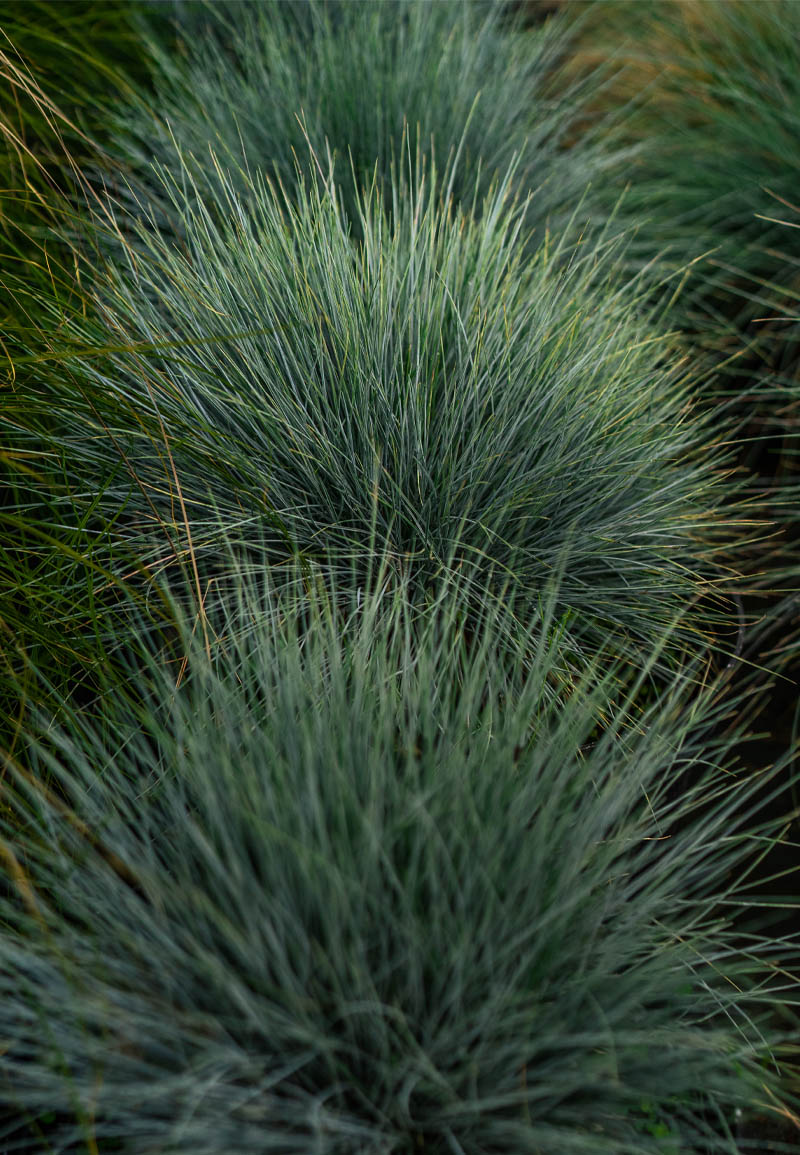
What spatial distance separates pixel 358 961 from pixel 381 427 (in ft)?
2.36

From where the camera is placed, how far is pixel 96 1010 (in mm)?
787

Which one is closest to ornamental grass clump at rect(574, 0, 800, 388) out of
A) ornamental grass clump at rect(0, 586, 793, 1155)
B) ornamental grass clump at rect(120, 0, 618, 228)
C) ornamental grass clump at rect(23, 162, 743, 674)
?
ornamental grass clump at rect(120, 0, 618, 228)

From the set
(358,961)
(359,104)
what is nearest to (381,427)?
(358,961)

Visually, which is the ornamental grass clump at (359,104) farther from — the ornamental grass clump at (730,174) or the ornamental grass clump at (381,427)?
the ornamental grass clump at (381,427)

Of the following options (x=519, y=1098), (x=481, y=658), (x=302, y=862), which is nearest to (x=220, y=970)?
(x=302, y=862)

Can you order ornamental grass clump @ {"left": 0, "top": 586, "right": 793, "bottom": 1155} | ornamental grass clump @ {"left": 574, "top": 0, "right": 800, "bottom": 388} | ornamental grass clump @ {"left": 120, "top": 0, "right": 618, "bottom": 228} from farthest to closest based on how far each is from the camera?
ornamental grass clump @ {"left": 574, "top": 0, "right": 800, "bottom": 388} → ornamental grass clump @ {"left": 120, "top": 0, "right": 618, "bottom": 228} → ornamental grass clump @ {"left": 0, "top": 586, "right": 793, "bottom": 1155}

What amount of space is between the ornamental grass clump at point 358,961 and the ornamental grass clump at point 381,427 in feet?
1.15

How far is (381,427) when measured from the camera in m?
1.31

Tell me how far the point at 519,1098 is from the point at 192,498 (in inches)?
33.8

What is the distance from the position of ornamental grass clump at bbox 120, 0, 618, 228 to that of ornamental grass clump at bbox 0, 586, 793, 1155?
1129 millimetres

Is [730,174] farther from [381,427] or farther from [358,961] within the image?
[358,961]

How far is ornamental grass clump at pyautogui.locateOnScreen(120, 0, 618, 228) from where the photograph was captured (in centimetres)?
181

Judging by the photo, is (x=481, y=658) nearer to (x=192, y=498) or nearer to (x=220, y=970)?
(x=220, y=970)

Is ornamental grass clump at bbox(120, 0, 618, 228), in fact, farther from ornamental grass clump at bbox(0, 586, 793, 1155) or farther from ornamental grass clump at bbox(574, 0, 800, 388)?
ornamental grass clump at bbox(0, 586, 793, 1155)
